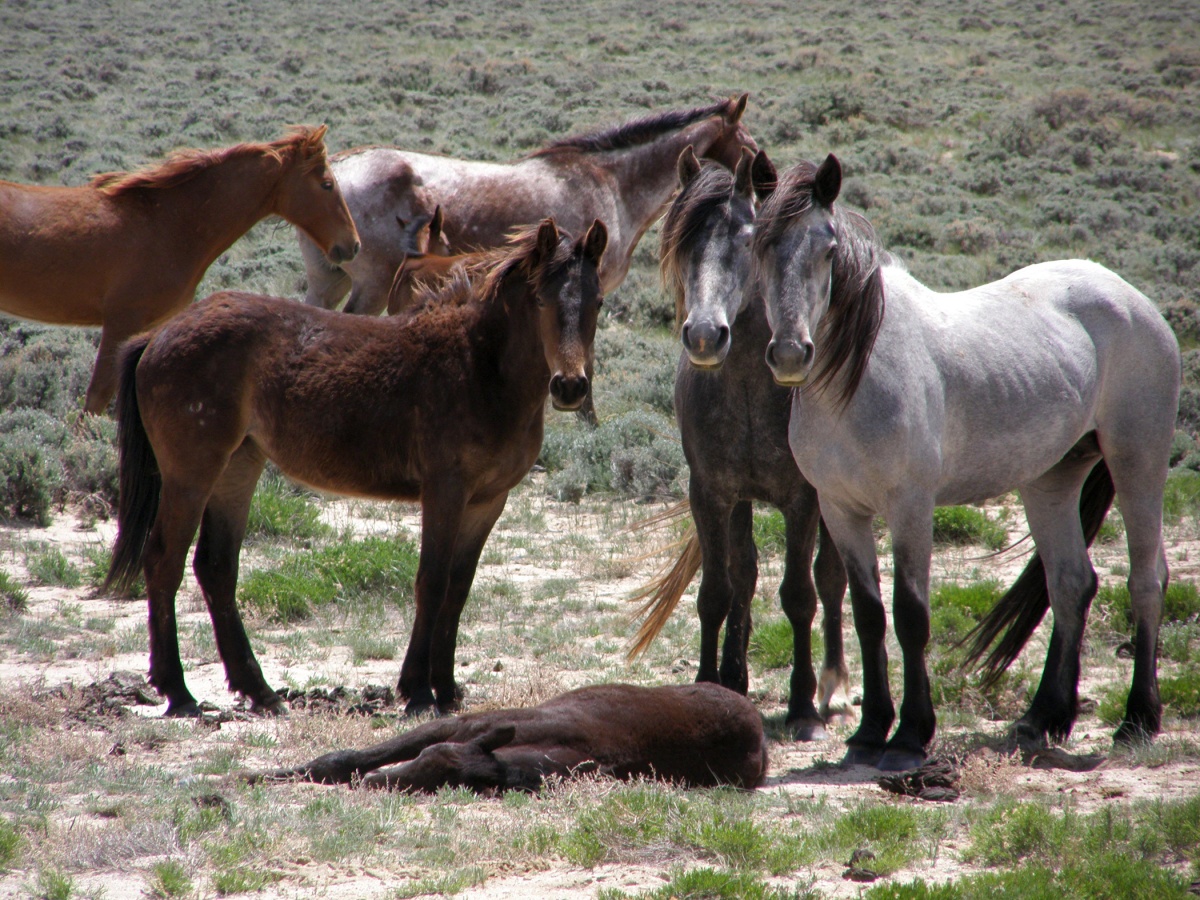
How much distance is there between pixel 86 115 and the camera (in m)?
26.2

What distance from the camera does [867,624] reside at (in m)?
4.70

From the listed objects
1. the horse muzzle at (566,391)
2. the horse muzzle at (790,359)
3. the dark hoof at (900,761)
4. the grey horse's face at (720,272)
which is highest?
the grey horse's face at (720,272)

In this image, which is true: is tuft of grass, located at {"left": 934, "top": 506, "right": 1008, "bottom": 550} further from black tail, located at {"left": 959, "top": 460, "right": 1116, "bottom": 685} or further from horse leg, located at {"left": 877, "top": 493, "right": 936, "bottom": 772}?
horse leg, located at {"left": 877, "top": 493, "right": 936, "bottom": 772}

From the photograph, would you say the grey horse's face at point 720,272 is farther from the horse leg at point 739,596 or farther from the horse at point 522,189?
the horse at point 522,189

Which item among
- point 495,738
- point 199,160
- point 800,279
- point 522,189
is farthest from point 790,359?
point 522,189

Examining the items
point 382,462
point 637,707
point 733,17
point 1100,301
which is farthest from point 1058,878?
point 733,17

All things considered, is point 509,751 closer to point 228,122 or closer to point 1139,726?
point 1139,726

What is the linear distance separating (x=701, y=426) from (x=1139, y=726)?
2354 millimetres

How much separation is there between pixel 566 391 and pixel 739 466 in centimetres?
87

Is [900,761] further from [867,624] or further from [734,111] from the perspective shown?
[734,111]

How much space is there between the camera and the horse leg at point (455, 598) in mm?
5379

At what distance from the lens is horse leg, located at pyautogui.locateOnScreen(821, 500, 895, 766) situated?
185 inches

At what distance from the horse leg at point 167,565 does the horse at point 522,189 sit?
414 cm

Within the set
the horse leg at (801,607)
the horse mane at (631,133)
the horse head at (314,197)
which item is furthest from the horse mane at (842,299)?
the horse mane at (631,133)
